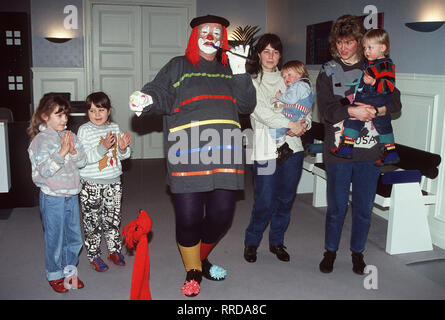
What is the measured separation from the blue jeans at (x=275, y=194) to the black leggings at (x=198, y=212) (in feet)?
1.25

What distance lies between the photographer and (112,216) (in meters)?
2.92

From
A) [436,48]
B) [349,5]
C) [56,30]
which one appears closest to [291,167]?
[436,48]

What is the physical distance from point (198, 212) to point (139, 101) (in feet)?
2.24

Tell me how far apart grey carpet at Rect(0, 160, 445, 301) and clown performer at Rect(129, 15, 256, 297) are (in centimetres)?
55

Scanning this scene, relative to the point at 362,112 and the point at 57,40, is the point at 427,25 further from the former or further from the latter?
the point at 57,40

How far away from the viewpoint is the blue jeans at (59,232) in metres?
2.52

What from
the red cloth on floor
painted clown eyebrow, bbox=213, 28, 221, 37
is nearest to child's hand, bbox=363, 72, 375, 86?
painted clown eyebrow, bbox=213, 28, 221, 37

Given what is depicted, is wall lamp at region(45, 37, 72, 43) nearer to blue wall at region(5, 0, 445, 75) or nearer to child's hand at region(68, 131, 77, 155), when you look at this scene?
blue wall at region(5, 0, 445, 75)

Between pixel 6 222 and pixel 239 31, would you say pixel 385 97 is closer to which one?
pixel 6 222

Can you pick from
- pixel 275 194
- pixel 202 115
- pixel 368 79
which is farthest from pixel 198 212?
pixel 368 79

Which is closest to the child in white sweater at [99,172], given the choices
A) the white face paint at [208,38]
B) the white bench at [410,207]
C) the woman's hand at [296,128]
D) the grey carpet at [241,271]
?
the grey carpet at [241,271]

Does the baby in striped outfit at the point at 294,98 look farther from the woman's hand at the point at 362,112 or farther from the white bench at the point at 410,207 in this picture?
the white bench at the point at 410,207

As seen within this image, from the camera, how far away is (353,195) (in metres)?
2.79
